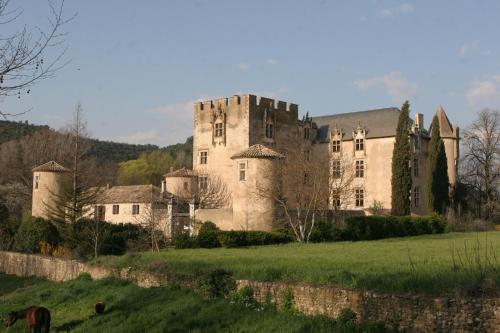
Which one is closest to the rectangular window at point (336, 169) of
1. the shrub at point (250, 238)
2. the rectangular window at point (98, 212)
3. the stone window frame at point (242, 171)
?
the stone window frame at point (242, 171)

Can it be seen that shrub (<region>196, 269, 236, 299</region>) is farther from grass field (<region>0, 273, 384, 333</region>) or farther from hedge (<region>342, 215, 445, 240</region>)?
hedge (<region>342, 215, 445, 240</region>)

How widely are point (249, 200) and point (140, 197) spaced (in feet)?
52.1

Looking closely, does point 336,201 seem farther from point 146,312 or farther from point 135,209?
point 146,312

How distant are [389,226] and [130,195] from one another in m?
21.1

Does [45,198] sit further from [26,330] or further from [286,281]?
[286,281]

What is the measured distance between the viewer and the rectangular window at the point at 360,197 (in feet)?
157

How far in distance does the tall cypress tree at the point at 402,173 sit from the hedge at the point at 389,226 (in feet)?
8.48

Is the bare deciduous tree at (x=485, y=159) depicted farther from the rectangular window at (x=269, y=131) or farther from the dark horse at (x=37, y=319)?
the dark horse at (x=37, y=319)

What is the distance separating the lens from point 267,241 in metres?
30.1

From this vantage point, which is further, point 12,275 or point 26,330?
point 12,275

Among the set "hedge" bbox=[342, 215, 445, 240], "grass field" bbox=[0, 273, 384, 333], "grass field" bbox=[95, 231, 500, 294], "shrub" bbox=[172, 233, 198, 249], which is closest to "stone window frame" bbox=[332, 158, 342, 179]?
"hedge" bbox=[342, 215, 445, 240]

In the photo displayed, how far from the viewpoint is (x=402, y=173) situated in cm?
4275

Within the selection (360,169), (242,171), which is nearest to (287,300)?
(242,171)

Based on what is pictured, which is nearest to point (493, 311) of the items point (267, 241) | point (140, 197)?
point (267, 241)
